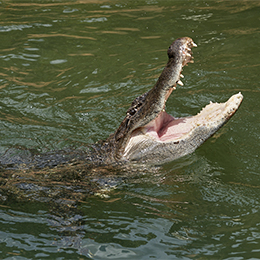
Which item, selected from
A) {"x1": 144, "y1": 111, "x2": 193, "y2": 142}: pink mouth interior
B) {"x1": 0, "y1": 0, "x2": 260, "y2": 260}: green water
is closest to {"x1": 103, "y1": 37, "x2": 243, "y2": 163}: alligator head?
{"x1": 144, "y1": 111, "x2": 193, "y2": 142}: pink mouth interior

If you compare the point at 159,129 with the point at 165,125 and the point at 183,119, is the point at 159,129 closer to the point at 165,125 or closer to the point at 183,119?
the point at 165,125

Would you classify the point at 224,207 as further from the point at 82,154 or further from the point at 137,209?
the point at 82,154

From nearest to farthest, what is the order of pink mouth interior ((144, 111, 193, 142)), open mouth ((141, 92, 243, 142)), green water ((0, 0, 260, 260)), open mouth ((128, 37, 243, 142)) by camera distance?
green water ((0, 0, 260, 260)) < open mouth ((128, 37, 243, 142)) < open mouth ((141, 92, 243, 142)) < pink mouth interior ((144, 111, 193, 142))

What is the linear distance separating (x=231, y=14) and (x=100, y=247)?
8.68 m

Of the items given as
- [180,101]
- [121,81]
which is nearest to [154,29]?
[121,81]

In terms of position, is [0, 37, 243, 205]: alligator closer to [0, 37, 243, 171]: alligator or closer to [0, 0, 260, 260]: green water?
[0, 37, 243, 171]: alligator

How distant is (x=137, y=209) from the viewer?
500 cm

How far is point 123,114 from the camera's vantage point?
24.2 feet

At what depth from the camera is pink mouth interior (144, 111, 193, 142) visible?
5.27 m

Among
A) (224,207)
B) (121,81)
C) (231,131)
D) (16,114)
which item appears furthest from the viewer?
(121,81)

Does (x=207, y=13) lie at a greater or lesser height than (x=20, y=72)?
greater

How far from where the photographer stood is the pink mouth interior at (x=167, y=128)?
5.27 metres

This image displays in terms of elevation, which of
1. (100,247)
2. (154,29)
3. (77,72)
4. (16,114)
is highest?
(154,29)

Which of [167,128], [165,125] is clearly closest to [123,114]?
[165,125]
